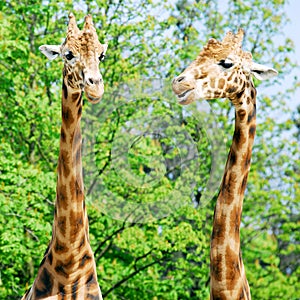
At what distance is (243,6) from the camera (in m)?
16.8

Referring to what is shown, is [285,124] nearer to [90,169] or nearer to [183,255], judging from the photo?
[183,255]

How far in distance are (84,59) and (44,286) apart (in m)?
1.67

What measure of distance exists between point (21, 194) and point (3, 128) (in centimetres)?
193

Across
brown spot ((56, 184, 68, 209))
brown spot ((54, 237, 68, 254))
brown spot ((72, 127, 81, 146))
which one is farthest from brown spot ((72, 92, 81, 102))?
brown spot ((54, 237, 68, 254))

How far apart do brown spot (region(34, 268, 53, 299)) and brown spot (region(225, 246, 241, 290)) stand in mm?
1284

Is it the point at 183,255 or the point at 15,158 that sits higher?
the point at 15,158

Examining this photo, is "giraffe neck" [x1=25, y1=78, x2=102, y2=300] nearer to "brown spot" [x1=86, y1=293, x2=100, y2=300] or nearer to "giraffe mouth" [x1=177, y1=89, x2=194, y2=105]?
"brown spot" [x1=86, y1=293, x2=100, y2=300]

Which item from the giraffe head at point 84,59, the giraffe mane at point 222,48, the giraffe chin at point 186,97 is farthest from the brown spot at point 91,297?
the giraffe mane at point 222,48

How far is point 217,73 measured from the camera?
516 centimetres

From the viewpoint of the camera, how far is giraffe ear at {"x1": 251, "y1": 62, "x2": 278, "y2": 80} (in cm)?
547

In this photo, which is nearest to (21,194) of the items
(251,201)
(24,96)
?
(24,96)

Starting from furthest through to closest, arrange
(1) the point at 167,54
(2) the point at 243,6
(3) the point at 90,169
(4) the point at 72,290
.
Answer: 1. (2) the point at 243,6
2. (1) the point at 167,54
3. (3) the point at 90,169
4. (4) the point at 72,290

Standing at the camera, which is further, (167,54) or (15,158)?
(167,54)

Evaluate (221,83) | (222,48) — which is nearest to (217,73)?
(221,83)
